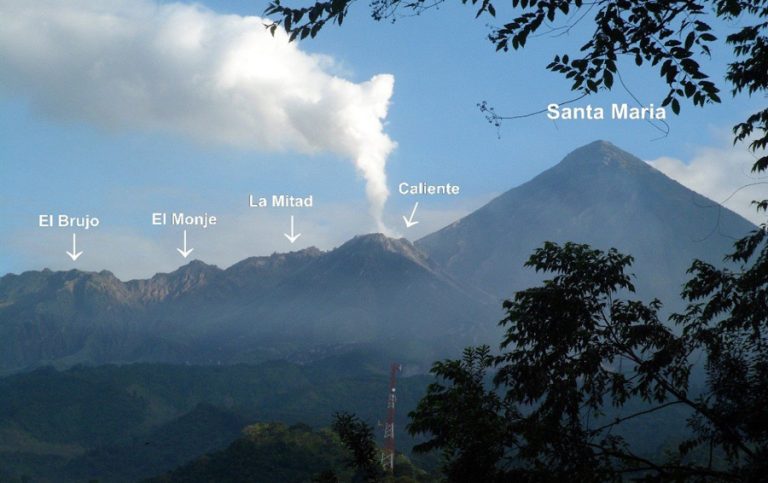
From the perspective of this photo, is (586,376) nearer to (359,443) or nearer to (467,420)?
(467,420)

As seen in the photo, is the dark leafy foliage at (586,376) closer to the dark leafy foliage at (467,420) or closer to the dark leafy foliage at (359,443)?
the dark leafy foliage at (467,420)

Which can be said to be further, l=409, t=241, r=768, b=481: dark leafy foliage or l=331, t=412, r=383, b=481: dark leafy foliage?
l=331, t=412, r=383, b=481: dark leafy foliage

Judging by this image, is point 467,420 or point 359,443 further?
point 359,443

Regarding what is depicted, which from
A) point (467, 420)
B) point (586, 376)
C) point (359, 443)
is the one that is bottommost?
point (359, 443)

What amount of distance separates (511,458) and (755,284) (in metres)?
5.13

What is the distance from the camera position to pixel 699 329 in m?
13.9

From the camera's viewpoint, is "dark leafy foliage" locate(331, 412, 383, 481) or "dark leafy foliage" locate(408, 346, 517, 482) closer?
"dark leafy foliage" locate(408, 346, 517, 482)

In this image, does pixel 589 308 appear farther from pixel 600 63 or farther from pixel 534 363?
pixel 600 63

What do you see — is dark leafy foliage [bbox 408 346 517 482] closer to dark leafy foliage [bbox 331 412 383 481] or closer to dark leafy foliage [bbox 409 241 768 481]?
dark leafy foliage [bbox 409 241 768 481]

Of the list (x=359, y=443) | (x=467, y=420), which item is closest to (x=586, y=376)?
(x=467, y=420)

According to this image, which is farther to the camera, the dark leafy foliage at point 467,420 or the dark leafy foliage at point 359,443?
the dark leafy foliage at point 359,443

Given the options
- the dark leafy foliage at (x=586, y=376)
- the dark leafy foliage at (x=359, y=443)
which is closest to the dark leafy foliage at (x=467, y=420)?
the dark leafy foliage at (x=586, y=376)

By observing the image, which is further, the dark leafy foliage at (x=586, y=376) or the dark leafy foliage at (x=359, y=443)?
the dark leafy foliage at (x=359, y=443)

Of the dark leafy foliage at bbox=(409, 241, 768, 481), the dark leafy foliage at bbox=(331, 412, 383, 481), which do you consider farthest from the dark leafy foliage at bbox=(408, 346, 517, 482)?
the dark leafy foliage at bbox=(331, 412, 383, 481)
